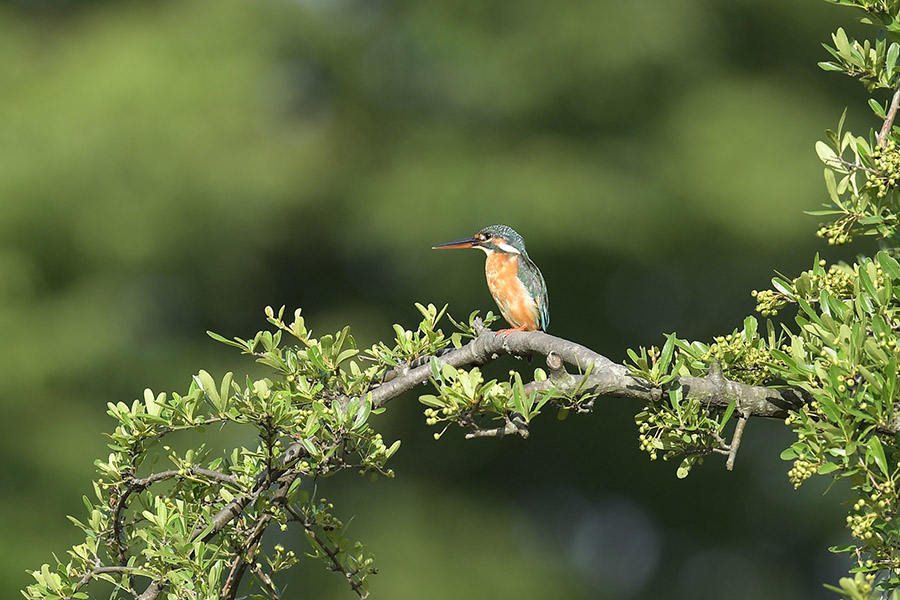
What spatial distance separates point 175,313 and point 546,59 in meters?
3.41

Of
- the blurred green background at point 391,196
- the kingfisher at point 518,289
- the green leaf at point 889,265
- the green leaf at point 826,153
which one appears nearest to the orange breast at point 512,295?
the kingfisher at point 518,289

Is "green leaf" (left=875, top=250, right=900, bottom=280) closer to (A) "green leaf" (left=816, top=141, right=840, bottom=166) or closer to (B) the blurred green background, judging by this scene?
(A) "green leaf" (left=816, top=141, right=840, bottom=166)

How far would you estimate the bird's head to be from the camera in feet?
13.9

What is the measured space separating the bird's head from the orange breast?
127 mm

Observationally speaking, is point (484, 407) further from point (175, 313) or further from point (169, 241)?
point (175, 313)

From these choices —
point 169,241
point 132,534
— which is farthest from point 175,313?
point 132,534

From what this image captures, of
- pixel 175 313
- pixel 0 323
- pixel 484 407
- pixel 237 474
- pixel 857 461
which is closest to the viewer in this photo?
pixel 857 461

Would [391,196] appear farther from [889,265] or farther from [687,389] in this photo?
[889,265]

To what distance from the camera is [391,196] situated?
7383 mm

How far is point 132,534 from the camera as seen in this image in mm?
2135

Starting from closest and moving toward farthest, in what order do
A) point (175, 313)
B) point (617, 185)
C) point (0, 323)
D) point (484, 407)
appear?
point (484, 407)
point (0, 323)
point (617, 185)
point (175, 313)

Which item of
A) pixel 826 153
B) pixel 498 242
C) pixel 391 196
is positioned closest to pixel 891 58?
pixel 826 153

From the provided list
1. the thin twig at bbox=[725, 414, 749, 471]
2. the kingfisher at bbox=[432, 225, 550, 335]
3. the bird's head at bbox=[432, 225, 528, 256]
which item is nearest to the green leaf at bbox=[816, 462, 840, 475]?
the thin twig at bbox=[725, 414, 749, 471]

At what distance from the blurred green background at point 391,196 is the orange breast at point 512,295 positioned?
9.80ft
